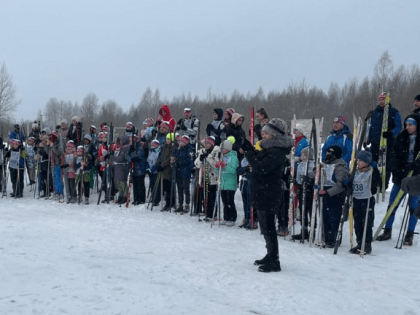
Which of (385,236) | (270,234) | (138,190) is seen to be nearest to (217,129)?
(138,190)

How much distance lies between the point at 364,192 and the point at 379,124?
372 cm

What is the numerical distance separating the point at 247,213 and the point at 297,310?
4481 mm

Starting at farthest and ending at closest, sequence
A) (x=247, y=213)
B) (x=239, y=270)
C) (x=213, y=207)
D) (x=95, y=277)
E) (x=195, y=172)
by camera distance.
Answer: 1. (x=195, y=172)
2. (x=213, y=207)
3. (x=247, y=213)
4. (x=239, y=270)
5. (x=95, y=277)

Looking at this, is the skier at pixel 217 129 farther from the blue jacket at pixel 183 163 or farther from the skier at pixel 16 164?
the skier at pixel 16 164

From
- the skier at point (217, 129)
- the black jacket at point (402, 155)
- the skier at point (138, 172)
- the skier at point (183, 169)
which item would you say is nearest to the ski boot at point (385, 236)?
the black jacket at point (402, 155)

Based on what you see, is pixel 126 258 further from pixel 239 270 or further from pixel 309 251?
pixel 309 251

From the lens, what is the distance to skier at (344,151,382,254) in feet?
21.0

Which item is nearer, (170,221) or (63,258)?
(63,258)

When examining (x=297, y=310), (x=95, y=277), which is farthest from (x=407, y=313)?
(x=95, y=277)

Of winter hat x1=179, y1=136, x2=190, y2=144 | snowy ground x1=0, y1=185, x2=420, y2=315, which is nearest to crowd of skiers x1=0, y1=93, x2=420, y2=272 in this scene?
winter hat x1=179, y1=136, x2=190, y2=144

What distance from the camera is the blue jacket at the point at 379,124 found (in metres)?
9.14

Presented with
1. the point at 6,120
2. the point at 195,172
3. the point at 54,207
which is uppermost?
the point at 6,120

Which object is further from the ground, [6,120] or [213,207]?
[6,120]

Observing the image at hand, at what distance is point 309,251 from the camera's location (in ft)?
21.0
